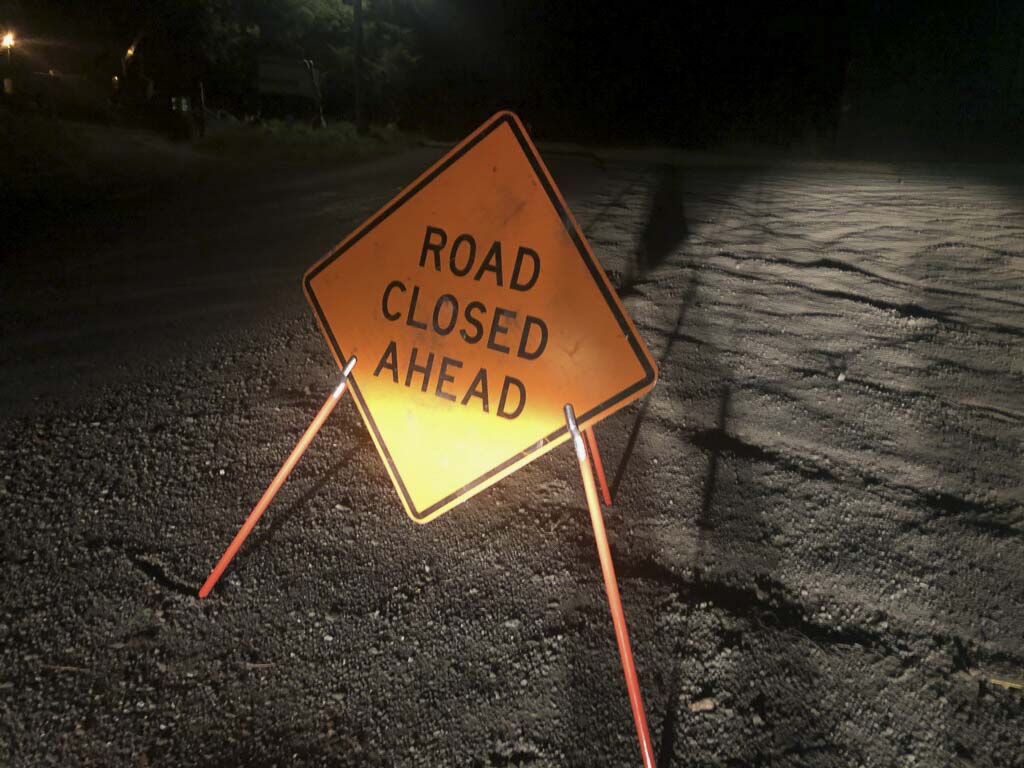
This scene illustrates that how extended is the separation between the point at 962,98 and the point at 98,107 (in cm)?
3101

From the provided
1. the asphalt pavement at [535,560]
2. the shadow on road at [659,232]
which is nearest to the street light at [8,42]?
the asphalt pavement at [535,560]

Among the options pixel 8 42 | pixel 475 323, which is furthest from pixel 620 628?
pixel 8 42

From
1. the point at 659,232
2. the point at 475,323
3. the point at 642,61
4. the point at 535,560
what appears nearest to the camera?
the point at 475,323

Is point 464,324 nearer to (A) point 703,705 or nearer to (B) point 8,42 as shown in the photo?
(A) point 703,705

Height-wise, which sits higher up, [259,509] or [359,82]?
[359,82]

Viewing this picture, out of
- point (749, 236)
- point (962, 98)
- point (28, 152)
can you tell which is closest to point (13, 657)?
point (749, 236)

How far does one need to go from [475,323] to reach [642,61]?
32.3m

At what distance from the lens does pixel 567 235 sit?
212cm

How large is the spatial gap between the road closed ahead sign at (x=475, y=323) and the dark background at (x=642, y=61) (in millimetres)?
22641

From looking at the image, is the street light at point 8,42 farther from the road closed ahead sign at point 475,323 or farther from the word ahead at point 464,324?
the word ahead at point 464,324

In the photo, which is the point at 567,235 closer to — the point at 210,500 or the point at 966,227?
the point at 210,500

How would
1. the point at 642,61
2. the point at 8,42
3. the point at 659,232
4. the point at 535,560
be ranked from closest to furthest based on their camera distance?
1. the point at 535,560
2. the point at 659,232
3. the point at 8,42
4. the point at 642,61

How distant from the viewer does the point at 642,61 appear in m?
30.0

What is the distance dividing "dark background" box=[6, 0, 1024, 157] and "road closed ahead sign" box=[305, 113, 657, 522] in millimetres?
22641
